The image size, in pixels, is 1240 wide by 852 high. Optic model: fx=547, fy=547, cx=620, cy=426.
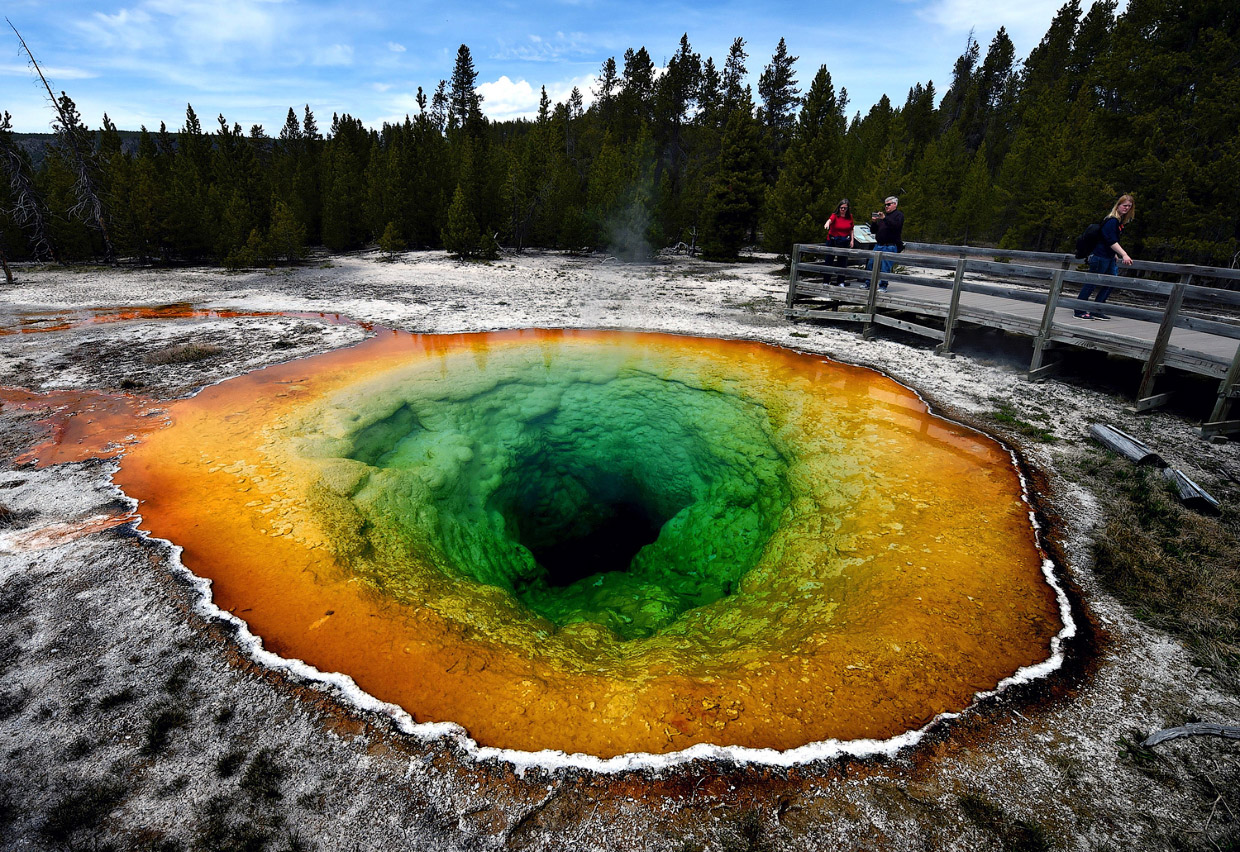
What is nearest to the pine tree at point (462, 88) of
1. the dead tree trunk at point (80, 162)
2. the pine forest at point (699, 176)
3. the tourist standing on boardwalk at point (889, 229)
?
the pine forest at point (699, 176)

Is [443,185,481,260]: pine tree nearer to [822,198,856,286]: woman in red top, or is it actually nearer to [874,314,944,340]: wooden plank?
[822,198,856,286]: woman in red top

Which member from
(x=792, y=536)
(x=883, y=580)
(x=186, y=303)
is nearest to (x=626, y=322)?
(x=792, y=536)

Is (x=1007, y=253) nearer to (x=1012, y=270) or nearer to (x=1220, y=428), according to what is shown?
(x=1012, y=270)

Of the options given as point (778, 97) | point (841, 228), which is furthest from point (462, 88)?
point (841, 228)

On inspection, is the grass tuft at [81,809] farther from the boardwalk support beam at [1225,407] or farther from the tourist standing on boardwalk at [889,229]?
the tourist standing on boardwalk at [889,229]

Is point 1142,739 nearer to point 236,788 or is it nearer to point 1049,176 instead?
point 236,788
